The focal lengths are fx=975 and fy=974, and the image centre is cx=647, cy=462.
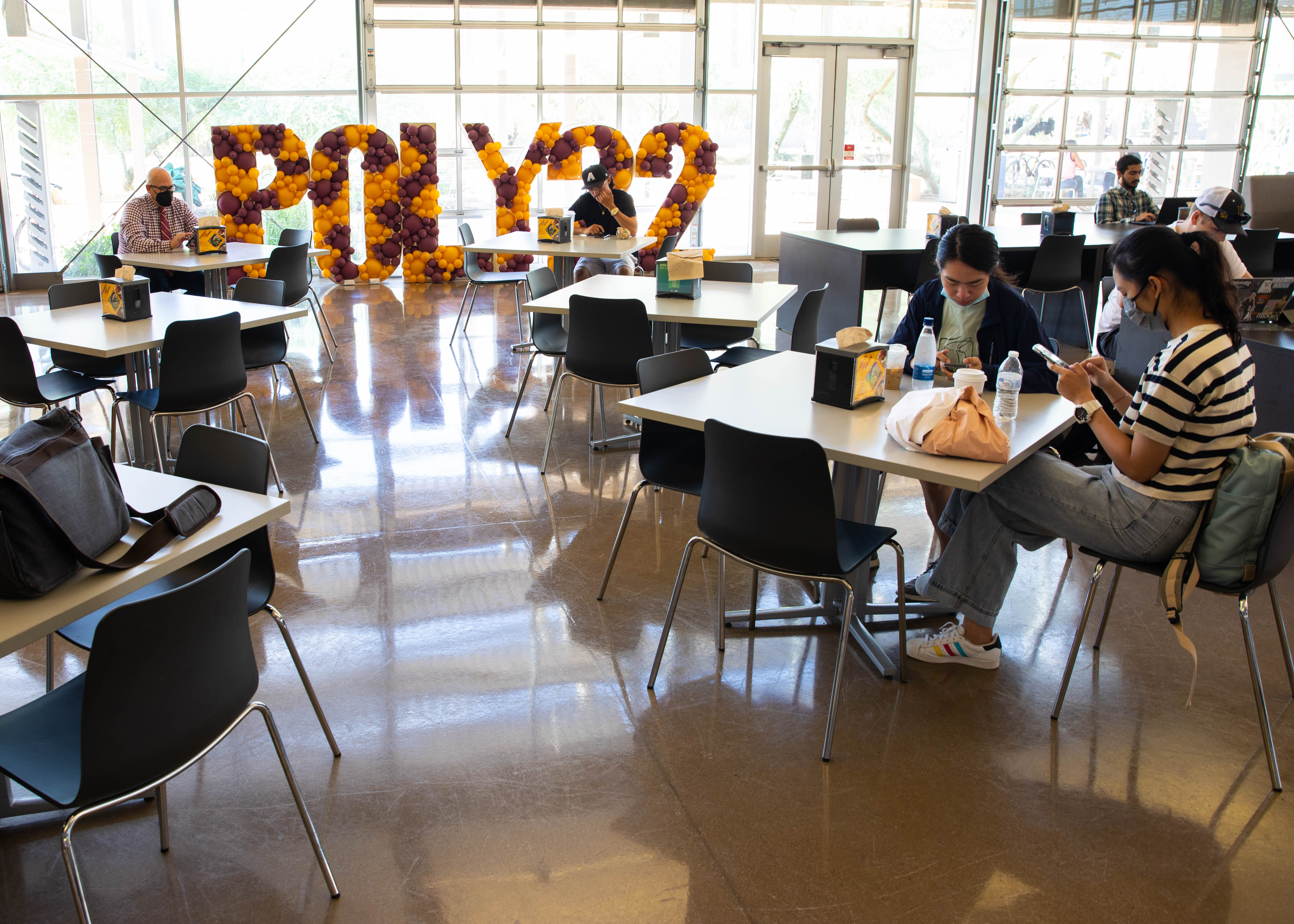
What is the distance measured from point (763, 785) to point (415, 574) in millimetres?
1605

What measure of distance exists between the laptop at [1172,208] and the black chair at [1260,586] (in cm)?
693

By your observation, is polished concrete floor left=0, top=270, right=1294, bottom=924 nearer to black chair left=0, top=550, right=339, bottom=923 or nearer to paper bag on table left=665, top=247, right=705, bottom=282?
black chair left=0, top=550, right=339, bottom=923

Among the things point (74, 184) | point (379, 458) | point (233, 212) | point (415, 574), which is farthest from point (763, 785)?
point (74, 184)

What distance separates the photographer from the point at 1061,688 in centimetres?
258

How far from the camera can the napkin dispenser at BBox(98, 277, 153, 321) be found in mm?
4027

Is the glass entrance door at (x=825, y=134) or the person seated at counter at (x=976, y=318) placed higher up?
the glass entrance door at (x=825, y=134)

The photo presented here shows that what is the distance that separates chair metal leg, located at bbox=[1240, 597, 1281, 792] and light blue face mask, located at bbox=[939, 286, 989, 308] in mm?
1287

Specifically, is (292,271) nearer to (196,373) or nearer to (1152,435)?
(196,373)

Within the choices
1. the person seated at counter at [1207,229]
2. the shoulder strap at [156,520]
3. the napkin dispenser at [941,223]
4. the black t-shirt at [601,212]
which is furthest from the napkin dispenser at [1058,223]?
the shoulder strap at [156,520]

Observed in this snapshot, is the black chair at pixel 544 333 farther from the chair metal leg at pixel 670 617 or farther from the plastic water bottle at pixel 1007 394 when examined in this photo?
the plastic water bottle at pixel 1007 394

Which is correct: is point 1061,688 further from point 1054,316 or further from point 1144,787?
point 1054,316

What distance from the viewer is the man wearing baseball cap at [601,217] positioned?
20.6ft

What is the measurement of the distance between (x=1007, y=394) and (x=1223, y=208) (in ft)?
14.5

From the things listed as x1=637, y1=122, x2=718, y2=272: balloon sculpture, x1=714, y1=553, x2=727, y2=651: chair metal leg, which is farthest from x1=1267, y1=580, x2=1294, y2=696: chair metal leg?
x1=637, y1=122, x2=718, y2=272: balloon sculpture
